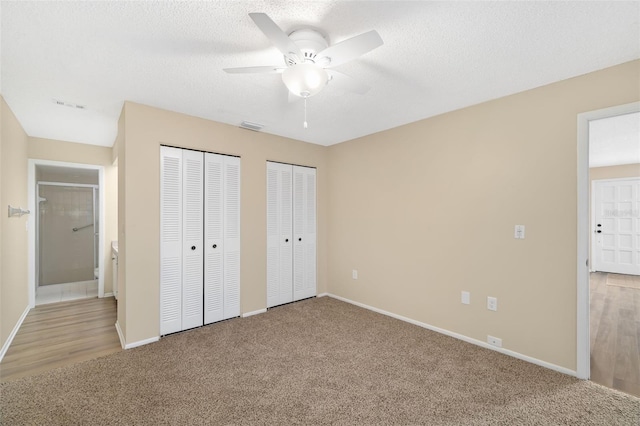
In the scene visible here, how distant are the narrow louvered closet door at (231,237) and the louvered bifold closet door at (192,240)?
0.30 m

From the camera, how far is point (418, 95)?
8.55ft

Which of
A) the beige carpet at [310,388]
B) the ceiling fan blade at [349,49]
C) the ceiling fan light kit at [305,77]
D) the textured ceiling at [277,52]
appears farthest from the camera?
the beige carpet at [310,388]

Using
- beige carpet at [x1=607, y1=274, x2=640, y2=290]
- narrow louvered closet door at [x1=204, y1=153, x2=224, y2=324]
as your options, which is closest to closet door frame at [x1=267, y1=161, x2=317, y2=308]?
narrow louvered closet door at [x1=204, y1=153, x2=224, y2=324]

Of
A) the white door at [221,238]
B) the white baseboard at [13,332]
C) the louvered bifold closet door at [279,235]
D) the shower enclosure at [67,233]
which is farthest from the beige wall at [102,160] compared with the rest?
the louvered bifold closet door at [279,235]

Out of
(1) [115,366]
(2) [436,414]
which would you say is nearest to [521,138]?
(2) [436,414]

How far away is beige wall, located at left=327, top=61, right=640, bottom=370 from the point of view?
7.50ft

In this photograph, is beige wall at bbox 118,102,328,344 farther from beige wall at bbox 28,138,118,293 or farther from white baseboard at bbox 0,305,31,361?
beige wall at bbox 28,138,118,293

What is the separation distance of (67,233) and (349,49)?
21.0 feet

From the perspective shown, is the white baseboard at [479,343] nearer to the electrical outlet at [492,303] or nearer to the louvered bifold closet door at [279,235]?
the electrical outlet at [492,303]

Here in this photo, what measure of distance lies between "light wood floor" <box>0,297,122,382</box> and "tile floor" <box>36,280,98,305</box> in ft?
1.16

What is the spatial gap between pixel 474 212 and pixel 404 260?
100 cm

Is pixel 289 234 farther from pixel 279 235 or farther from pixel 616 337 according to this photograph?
pixel 616 337

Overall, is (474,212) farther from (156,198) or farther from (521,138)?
(156,198)

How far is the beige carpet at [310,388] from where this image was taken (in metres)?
1.79
